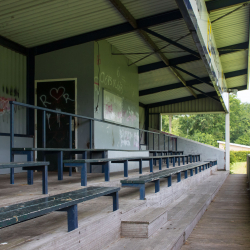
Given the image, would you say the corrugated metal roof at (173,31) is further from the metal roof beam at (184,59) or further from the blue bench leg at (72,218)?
the blue bench leg at (72,218)

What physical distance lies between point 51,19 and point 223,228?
4.80 metres

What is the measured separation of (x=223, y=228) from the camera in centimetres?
395

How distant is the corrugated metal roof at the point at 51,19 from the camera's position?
214 inches

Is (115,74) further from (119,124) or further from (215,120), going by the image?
(215,120)

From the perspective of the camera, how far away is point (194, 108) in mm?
15492

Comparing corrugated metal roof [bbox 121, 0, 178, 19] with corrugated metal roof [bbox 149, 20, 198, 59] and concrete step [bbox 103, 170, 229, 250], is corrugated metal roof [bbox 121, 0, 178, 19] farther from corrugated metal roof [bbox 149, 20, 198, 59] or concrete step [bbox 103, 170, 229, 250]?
concrete step [bbox 103, 170, 229, 250]

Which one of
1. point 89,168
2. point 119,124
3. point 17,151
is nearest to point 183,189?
point 89,168

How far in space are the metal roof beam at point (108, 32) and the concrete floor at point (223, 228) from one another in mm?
3861

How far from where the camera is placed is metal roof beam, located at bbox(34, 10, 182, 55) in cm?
639

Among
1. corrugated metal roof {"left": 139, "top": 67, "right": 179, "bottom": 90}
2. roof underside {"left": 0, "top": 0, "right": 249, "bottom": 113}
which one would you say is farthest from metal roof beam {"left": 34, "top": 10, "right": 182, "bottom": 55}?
corrugated metal roof {"left": 139, "top": 67, "right": 179, "bottom": 90}

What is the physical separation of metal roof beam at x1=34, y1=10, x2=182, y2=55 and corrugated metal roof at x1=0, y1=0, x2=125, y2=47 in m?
0.14

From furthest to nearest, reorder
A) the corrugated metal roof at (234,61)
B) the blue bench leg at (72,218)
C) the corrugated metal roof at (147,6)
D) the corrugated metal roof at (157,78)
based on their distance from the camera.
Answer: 1. the corrugated metal roof at (157,78)
2. the corrugated metal roof at (234,61)
3. the corrugated metal roof at (147,6)
4. the blue bench leg at (72,218)

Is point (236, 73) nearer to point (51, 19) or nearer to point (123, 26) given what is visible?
point (123, 26)

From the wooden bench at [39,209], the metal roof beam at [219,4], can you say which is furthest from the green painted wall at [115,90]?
the wooden bench at [39,209]
